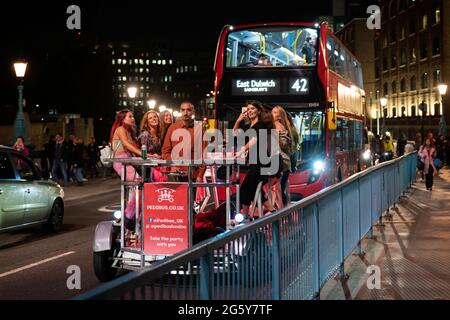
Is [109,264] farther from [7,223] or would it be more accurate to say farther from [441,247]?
[441,247]

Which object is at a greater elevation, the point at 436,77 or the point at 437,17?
the point at 437,17

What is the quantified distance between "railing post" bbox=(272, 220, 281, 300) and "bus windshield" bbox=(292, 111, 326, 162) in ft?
33.8

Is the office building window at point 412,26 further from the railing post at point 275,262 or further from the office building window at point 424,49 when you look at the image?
the railing post at point 275,262

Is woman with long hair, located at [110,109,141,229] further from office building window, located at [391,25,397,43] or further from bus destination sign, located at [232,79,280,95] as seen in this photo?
office building window, located at [391,25,397,43]

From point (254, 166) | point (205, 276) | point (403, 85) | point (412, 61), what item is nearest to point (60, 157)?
point (254, 166)

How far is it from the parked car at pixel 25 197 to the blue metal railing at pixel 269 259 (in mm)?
6065

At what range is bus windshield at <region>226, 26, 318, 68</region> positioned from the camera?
15891mm

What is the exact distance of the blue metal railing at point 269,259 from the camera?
140 inches

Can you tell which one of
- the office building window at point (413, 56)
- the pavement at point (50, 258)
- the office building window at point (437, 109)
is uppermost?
the office building window at point (413, 56)

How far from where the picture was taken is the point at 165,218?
7.92 metres

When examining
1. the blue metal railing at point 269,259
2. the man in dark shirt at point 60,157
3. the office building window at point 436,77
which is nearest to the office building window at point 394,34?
the office building window at point 436,77

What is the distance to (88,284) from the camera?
855 centimetres

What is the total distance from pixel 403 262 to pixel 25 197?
689cm
